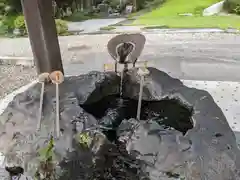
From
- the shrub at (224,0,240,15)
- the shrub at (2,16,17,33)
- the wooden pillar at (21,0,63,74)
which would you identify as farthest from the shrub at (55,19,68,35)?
the wooden pillar at (21,0,63,74)

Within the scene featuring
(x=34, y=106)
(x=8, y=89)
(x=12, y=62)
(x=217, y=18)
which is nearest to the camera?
(x=34, y=106)

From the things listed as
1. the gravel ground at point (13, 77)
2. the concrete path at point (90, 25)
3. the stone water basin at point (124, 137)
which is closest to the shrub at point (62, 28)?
the concrete path at point (90, 25)

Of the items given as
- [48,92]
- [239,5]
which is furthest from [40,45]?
[239,5]

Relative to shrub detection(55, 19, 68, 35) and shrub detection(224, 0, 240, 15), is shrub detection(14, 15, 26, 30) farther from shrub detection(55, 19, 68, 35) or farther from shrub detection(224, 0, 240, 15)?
shrub detection(224, 0, 240, 15)

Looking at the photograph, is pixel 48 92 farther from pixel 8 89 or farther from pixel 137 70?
pixel 8 89

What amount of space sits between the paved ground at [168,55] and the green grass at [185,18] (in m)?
0.82

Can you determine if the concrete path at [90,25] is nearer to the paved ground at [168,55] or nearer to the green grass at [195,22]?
the paved ground at [168,55]

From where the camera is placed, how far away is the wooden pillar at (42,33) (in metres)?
2.88

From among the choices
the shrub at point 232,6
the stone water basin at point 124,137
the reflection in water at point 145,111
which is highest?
the stone water basin at point 124,137

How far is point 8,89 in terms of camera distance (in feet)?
17.8

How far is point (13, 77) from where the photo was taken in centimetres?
594

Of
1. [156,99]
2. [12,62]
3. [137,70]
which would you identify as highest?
[137,70]

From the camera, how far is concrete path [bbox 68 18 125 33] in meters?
8.74

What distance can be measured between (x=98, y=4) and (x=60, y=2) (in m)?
1.61
